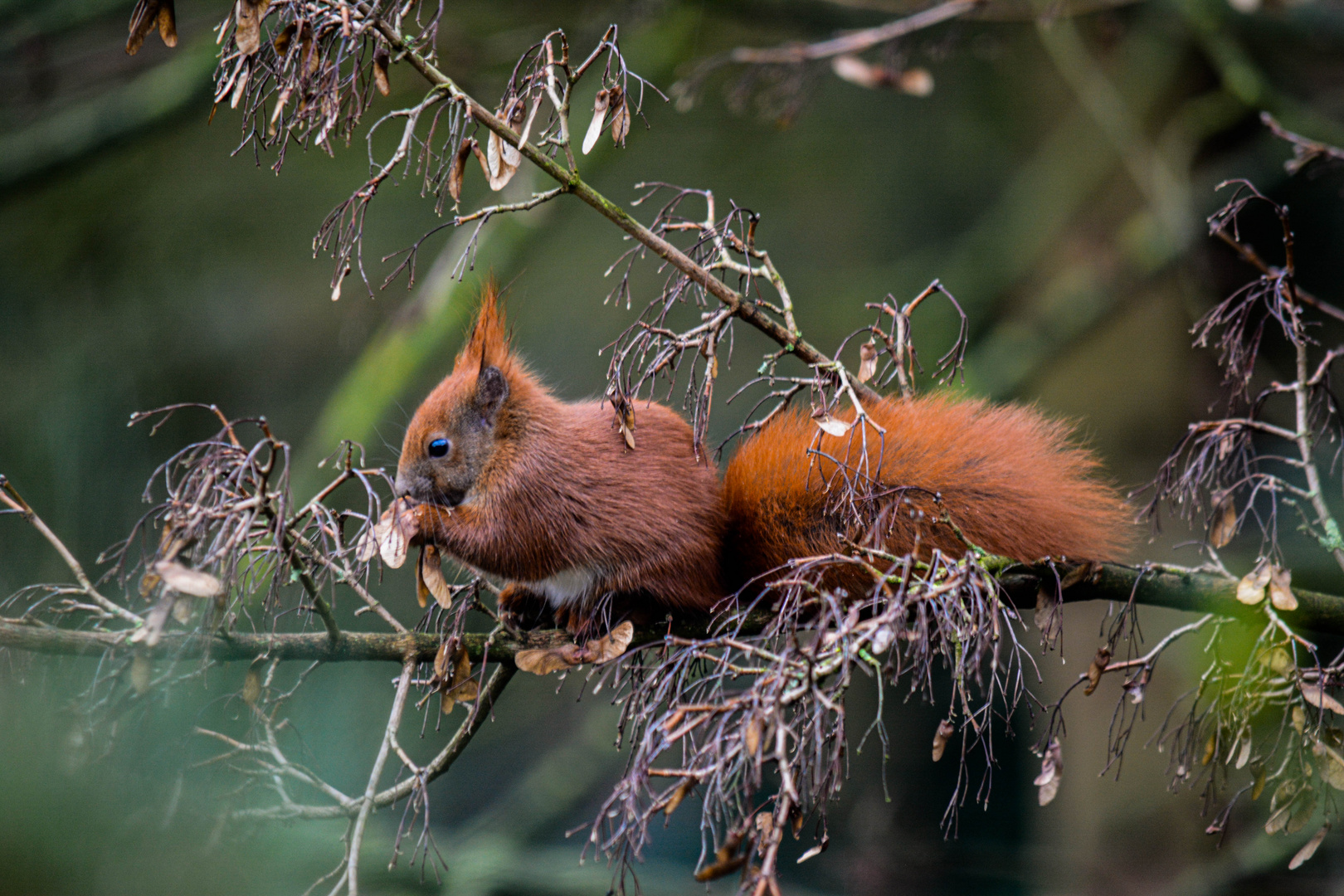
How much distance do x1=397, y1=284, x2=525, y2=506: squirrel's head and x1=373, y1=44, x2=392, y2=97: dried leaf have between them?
1.00 m

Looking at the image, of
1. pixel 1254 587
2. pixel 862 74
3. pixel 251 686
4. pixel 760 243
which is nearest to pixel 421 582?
pixel 251 686

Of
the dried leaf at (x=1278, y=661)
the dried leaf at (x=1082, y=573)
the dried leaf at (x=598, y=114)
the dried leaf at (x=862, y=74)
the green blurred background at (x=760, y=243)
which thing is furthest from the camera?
the green blurred background at (x=760, y=243)

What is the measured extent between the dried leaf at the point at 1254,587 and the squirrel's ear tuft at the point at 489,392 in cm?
136

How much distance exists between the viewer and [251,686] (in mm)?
1406

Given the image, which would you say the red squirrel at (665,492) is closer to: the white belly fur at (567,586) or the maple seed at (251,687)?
the white belly fur at (567,586)

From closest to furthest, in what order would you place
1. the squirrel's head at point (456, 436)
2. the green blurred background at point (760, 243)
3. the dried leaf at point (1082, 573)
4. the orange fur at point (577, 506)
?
the dried leaf at point (1082, 573), the orange fur at point (577, 506), the squirrel's head at point (456, 436), the green blurred background at point (760, 243)

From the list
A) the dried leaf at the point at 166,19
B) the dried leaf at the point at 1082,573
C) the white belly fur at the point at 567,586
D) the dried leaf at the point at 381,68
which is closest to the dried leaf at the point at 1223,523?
the dried leaf at the point at 1082,573

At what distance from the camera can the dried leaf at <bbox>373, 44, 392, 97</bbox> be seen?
1.10 metres

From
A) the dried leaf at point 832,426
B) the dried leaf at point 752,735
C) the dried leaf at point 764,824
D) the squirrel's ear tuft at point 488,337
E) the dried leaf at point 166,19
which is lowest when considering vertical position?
the dried leaf at point 764,824

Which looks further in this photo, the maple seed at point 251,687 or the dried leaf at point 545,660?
the dried leaf at point 545,660

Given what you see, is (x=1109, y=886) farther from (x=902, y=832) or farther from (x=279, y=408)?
(x=279, y=408)

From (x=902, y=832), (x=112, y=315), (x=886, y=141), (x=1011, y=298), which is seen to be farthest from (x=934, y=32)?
(x=112, y=315)

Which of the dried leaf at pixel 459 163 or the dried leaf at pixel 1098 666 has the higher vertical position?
the dried leaf at pixel 459 163

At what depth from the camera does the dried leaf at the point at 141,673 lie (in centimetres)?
107
